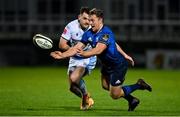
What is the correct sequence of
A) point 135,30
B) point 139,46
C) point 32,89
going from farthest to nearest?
point 135,30
point 139,46
point 32,89

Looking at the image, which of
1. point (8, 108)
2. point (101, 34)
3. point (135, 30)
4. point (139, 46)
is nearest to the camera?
point (101, 34)

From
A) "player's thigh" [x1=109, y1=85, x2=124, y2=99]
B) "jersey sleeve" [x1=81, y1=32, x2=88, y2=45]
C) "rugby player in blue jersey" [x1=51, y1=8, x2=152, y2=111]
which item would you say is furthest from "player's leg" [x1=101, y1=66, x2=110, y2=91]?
"jersey sleeve" [x1=81, y1=32, x2=88, y2=45]

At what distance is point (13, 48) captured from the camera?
161 ft

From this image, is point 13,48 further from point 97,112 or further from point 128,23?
point 97,112

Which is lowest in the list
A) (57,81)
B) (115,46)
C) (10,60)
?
(10,60)

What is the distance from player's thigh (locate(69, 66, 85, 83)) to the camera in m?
15.6

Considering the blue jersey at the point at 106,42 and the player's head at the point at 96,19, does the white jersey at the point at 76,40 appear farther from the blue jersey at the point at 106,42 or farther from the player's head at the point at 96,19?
the player's head at the point at 96,19

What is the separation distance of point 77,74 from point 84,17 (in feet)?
4.04

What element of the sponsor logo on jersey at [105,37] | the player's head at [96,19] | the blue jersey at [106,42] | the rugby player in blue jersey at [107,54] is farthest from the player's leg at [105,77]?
the player's head at [96,19]

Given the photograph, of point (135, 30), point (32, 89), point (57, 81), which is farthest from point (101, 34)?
point (135, 30)

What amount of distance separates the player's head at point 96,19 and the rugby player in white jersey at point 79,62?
1.23 m

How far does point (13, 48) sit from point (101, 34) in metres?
35.0

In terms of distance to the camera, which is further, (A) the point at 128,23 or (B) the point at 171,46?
(A) the point at 128,23

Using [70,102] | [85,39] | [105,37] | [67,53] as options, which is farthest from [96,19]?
[70,102]
